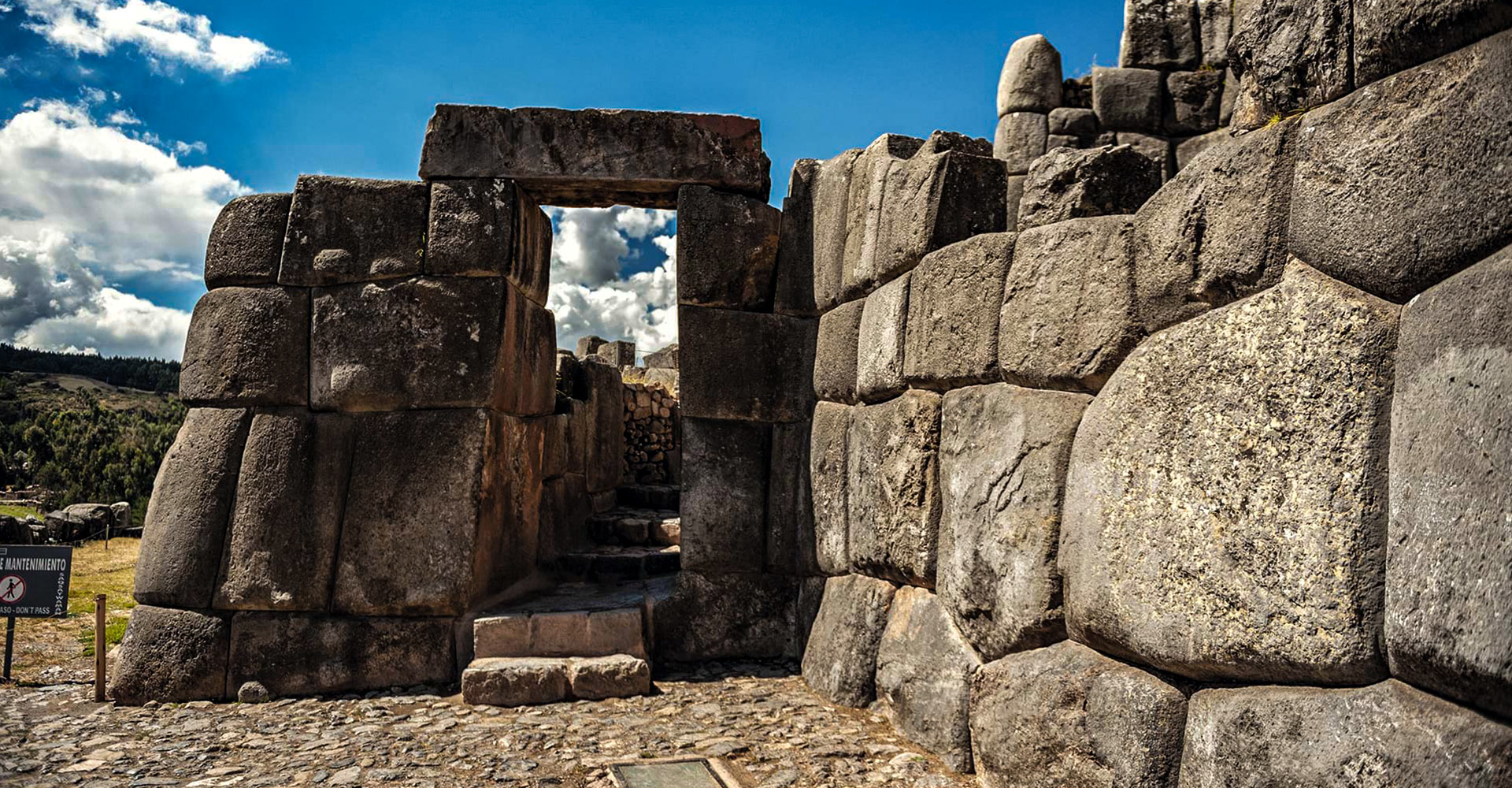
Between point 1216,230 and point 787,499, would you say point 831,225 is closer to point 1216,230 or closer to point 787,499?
point 787,499

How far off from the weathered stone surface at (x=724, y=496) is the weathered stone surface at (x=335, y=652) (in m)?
1.59

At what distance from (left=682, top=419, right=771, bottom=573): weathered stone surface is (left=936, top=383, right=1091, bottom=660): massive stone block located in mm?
2051

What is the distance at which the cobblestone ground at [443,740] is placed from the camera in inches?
166

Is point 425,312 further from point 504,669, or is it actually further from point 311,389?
point 504,669

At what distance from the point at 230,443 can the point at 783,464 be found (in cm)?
334

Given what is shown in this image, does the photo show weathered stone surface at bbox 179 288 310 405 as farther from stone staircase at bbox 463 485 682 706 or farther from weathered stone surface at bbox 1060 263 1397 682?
weathered stone surface at bbox 1060 263 1397 682

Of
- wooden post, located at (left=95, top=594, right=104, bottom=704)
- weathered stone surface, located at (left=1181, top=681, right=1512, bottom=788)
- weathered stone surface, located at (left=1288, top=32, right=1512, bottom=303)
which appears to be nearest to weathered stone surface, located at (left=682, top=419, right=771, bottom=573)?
wooden post, located at (left=95, top=594, right=104, bottom=704)

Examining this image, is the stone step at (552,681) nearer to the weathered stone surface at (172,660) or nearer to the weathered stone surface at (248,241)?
the weathered stone surface at (172,660)

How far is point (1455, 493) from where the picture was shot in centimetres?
198

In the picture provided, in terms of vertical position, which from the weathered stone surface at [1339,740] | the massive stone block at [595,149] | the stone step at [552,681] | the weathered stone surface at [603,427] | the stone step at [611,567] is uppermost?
the massive stone block at [595,149]

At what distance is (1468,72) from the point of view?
208 centimetres

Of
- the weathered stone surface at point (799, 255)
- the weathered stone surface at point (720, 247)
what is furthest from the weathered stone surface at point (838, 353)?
the weathered stone surface at point (720, 247)

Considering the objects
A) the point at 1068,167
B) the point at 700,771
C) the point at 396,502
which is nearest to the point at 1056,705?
the point at 700,771

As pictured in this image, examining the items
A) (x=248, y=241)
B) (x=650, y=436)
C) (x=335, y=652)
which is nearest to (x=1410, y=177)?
(x=335, y=652)
